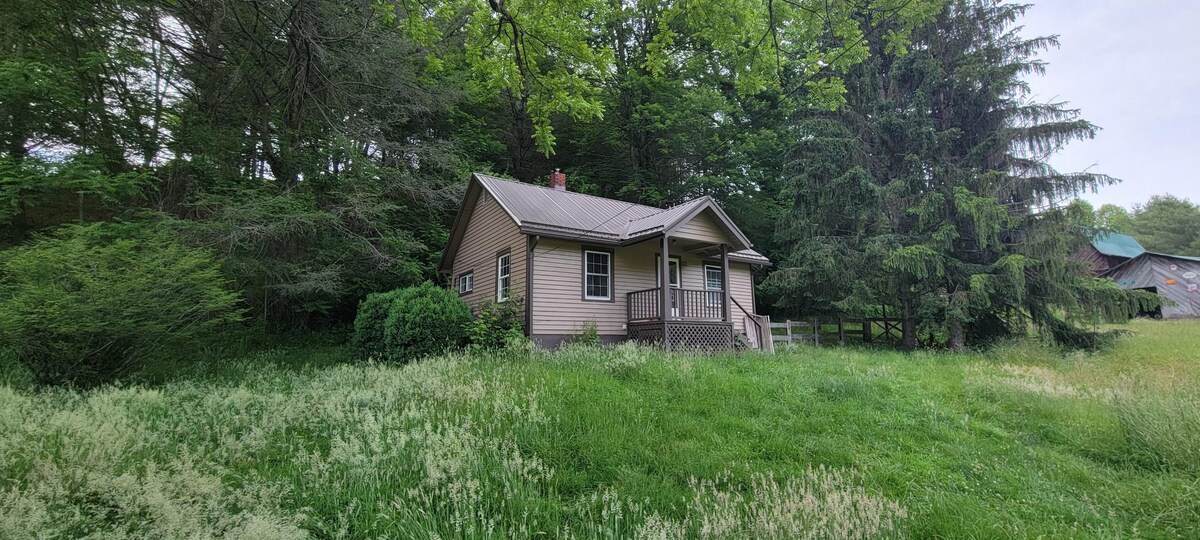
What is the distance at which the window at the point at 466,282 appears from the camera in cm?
1677

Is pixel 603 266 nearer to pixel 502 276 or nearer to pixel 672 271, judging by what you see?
pixel 672 271

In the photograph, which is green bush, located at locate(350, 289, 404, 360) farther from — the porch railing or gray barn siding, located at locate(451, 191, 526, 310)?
the porch railing

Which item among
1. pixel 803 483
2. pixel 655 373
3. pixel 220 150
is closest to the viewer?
pixel 803 483

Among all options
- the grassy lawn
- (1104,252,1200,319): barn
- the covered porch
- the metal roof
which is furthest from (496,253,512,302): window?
the metal roof

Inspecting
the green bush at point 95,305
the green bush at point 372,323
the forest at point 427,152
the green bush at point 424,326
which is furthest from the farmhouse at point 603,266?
the green bush at point 95,305

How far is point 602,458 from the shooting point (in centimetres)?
496

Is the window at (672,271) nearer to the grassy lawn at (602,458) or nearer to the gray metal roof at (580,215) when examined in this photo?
the gray metal roof at (580,215)

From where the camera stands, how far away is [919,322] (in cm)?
1791

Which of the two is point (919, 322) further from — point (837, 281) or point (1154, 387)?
point (1154, 387)

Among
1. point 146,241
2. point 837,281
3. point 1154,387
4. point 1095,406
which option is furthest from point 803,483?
point 837,281

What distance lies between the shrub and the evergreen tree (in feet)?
35.5

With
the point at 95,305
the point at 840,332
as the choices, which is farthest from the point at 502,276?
the point at 840,332

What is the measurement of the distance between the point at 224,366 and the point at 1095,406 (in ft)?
51.0

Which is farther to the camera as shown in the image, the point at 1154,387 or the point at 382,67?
the point at 382,67
